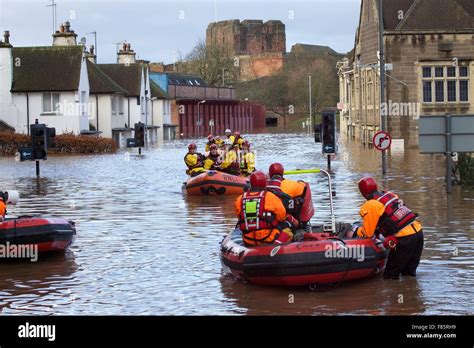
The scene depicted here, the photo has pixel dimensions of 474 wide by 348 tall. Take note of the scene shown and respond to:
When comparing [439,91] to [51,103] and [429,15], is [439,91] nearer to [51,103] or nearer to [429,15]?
[429,15]

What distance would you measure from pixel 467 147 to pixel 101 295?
1379 cm

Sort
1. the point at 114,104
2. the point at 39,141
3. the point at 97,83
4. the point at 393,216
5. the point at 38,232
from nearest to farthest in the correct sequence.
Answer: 1. the point at 393,216
2. the point at 38,232
3. the point at 39,141
4. the point at 97,83
5. the point at 114,104

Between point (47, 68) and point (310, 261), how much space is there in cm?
5556

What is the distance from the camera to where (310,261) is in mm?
14570

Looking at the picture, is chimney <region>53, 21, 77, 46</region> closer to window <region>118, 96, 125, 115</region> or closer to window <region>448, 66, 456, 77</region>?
window <region>118, 96, 125, 115</region>

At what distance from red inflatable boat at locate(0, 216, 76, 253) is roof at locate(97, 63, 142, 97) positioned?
65.7 metres

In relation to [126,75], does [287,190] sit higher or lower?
lower

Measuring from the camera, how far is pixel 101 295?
15.0 meters

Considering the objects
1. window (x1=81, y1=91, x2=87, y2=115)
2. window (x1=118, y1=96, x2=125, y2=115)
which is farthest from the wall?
window (x1=118, y1=96, x2=125, y2=115)

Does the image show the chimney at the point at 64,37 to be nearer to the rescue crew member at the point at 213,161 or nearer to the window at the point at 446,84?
the window at the point at 446,84

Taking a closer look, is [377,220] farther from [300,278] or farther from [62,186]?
[62,186]

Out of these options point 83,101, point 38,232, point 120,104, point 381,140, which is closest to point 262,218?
point 38,232

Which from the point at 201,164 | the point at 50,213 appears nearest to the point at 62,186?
the point at 201,164

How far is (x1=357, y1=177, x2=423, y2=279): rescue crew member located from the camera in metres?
15.1
